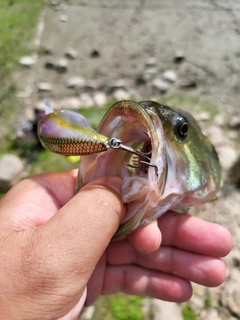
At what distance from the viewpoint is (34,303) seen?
4.28 feet

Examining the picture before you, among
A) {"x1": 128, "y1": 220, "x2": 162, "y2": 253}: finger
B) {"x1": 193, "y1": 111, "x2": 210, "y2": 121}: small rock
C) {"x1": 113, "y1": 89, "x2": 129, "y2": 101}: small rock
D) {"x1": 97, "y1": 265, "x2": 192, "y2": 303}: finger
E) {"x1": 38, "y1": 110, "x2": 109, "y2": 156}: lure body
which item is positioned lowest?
{"x1": 113, "y1": 89, "x2": 129, "y2": 101}: small rock

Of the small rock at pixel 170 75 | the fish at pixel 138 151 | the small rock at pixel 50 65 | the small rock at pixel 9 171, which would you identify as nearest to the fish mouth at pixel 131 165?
the fish at pixel 138 151

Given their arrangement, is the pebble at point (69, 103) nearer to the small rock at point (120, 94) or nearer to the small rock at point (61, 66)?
the small rock at point (120, 94)

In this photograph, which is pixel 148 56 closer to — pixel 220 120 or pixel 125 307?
pixel 220 120

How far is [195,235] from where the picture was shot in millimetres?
2074

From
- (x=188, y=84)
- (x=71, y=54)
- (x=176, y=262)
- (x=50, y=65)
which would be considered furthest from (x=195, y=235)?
(x=71, y=54)

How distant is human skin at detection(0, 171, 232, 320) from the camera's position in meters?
1.30

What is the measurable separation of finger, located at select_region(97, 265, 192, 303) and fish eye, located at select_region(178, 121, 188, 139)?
98 cm

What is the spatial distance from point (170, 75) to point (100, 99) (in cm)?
111

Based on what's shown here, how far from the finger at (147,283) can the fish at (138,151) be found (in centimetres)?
63

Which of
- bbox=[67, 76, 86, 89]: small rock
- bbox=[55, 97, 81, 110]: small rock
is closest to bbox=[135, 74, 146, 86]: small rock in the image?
bbox=[67, 76, 86, 89]: small rock

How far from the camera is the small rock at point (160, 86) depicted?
16.4 ft

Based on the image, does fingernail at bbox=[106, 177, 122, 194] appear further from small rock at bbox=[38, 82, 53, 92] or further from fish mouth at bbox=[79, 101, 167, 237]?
small rock at bbox=[38, 82, 53, 92]

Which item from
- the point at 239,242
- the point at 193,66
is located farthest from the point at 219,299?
the point at 193,66
